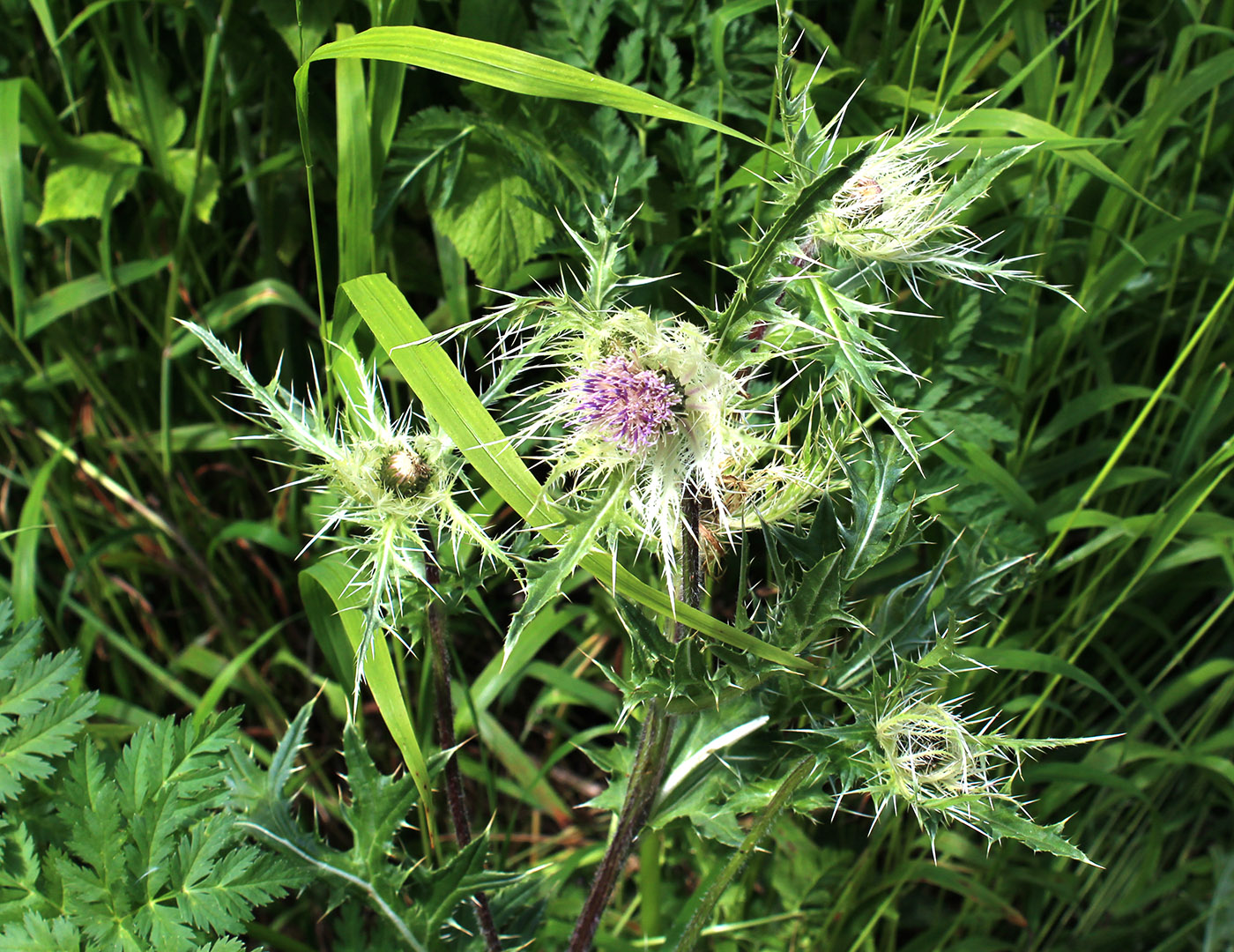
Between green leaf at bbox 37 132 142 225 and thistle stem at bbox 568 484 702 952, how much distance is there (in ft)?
5.01

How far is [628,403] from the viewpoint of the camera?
44.9 inches

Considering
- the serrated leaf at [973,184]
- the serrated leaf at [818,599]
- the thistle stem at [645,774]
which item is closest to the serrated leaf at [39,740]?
the thistle stem at [645,774]

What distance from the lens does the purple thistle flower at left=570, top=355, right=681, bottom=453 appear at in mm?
1139

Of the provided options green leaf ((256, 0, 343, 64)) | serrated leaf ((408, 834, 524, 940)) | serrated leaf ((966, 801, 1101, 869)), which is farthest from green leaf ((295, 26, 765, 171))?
serrated leaf ((408, 834, 524, 940))

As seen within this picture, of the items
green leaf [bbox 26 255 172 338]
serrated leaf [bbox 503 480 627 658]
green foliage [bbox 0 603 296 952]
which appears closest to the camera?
serrated leaf [bbox 503 480 627 658]

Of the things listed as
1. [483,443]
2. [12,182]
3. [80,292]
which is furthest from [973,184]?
[80,292]

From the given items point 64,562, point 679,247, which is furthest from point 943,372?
point 64,562

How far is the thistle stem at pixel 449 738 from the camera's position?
153 centimetres

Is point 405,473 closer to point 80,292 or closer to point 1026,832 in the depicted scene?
point 1026,832

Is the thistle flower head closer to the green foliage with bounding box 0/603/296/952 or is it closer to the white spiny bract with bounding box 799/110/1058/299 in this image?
the white spiny bract with bounding box 799/110/1058/299

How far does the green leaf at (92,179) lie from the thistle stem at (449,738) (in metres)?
1.18

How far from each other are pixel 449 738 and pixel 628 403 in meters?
0.76

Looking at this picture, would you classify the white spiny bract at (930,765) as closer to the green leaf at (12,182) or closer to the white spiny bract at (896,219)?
the white spiny bract at (896,219)

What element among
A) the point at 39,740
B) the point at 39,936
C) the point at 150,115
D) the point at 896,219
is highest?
the point at 896,219
